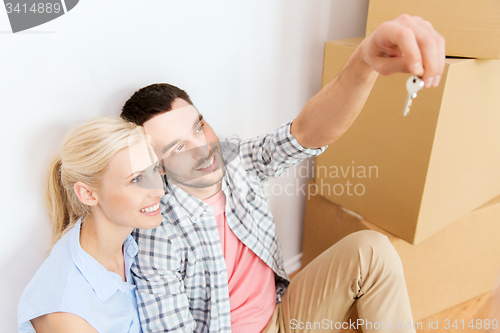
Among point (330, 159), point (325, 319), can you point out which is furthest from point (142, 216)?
point (330, 159)

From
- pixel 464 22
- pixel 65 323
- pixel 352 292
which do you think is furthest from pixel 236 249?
pixel 464 22

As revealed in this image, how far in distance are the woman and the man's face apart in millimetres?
42

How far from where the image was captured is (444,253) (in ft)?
3.89

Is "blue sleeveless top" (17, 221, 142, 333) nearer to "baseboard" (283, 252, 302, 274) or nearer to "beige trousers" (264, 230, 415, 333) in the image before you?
"beige trousers" (264, 230, 415, 333)

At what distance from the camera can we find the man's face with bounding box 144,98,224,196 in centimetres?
80

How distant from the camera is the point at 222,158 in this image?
967 millimetres

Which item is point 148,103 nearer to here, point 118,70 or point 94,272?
point 118,70

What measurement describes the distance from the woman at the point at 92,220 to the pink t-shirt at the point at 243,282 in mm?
212

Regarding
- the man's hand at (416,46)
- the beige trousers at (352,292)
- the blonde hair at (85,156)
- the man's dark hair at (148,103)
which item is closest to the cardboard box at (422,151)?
the beige trousers at (352,292)

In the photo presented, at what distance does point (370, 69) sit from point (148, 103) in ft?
1.50

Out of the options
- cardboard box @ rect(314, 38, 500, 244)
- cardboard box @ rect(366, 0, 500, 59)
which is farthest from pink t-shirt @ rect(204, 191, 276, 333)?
cardboard box @ rect(366, 0, 500, 59)

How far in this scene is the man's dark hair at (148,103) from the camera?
2.63 ft

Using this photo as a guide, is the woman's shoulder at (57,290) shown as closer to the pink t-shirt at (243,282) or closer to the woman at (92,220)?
the woman at (92,220)

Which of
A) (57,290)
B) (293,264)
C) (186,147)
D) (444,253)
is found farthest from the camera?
(293,264)
